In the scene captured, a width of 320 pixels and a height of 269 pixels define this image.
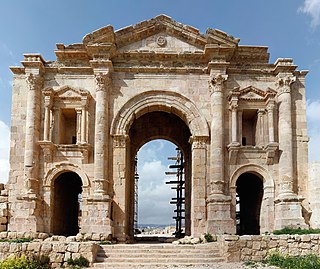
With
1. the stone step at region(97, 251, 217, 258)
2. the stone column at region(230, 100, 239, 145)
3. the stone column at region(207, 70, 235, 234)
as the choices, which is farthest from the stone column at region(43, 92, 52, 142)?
the stone column at region(230, 100, 239, 145)

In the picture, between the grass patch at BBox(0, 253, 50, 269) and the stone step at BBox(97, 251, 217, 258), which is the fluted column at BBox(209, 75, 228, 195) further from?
the grass patch at BBox(0, 253, 50, 269)

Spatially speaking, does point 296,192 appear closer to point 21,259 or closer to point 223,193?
point 223,193

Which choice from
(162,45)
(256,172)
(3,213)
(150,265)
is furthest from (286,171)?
(3,213)

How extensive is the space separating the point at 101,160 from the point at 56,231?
413cm

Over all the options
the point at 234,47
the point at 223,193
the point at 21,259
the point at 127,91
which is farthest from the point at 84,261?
the point at 234,47

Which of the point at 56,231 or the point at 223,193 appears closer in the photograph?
the point at 223,193

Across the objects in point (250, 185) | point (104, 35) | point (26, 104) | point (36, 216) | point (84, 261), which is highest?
point (104, 35)

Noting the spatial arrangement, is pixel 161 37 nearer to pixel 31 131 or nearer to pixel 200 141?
pixel 200 141

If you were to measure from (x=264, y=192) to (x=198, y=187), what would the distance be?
9.67 ft

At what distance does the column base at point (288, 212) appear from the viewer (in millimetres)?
17766

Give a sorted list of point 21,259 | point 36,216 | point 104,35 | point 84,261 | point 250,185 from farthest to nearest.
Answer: point 250,185
point 104,35
point 36,216
point 84,261
point 21,259

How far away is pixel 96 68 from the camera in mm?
19062

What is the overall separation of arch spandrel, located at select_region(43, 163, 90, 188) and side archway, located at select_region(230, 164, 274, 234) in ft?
20.7

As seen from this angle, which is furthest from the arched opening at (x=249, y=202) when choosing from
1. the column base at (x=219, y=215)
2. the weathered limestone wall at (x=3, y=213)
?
the weathered limestone wall at (x=3, y=213)
